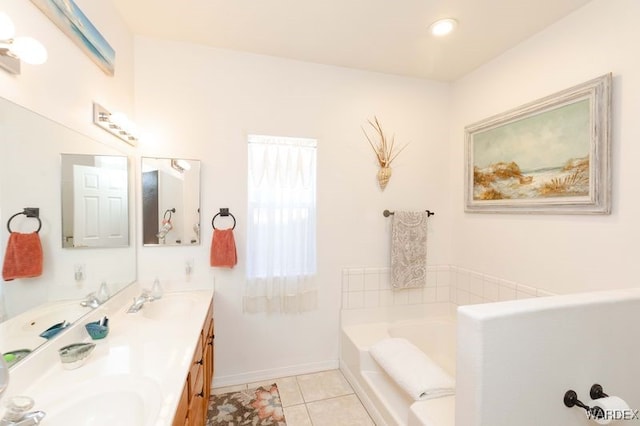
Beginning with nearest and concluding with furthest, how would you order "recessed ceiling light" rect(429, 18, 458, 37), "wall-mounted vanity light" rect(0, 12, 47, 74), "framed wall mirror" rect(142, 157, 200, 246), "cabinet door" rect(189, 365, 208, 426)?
"wall-mounted vanity light" rect(0, 12, 47, 74)
"cabinet door" rect(189, 365, 208, 426)
"recessed ceiling light" rect(429, 18, 458, 37)
"framed wall mirror" rect(142, 157, 200, 246)

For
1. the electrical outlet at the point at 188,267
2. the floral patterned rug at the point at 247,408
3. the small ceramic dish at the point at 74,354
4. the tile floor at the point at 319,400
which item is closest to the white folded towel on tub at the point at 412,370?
the tile floor at the point at 319,400

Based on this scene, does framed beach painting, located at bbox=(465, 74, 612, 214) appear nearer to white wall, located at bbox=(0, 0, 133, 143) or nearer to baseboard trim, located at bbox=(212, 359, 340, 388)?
baseboard trim, located at bbox=(212, 359, 340, 388)

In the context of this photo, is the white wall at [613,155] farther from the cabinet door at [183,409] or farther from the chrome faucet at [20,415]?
the chrome faucet at [20,415]

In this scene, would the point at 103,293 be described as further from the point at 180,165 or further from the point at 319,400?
the point at 319,400

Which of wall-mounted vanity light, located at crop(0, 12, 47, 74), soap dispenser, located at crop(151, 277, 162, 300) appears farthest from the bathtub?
wall-mounted vanity light, located at crop(0, 12, 47, 74)

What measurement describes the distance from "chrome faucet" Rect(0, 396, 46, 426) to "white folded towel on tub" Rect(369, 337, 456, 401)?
1.62 meters

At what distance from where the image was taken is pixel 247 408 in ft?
6.51

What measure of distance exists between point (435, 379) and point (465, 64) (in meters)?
2.46

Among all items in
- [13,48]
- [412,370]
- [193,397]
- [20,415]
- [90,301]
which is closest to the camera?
[20,415]

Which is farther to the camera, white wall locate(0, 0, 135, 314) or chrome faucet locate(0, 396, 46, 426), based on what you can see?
white wall locate(0, 0, 135, 314)

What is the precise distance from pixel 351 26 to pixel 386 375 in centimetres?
250

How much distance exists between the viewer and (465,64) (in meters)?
2.37

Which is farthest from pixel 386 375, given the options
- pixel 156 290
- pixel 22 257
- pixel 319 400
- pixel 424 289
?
pixel 22 257

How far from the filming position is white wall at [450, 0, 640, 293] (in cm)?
147
